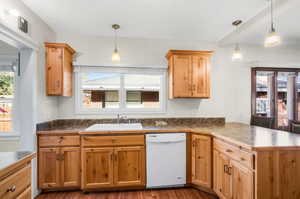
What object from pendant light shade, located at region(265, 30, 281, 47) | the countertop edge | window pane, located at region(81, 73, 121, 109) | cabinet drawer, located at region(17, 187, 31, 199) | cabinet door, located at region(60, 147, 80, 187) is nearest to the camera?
the countertop edge

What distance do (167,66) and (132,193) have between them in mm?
2172

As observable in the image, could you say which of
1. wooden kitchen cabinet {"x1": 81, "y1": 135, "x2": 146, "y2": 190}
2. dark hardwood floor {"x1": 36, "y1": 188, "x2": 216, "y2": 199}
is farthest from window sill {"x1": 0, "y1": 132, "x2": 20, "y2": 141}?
wooden kitchen cabinet {"x1": 81, "y1": 135, "x2": 146, "y2": 190}

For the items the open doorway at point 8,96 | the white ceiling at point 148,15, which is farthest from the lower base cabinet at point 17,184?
the open doorway at point 8,96

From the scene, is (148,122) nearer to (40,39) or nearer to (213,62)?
(213,62)

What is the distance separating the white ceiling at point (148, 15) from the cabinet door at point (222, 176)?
1876 millimetres

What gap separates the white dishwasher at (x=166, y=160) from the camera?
91.5 inches

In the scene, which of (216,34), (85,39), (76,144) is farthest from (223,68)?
(76,144)

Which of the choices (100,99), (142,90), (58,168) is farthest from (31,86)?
(142,90)

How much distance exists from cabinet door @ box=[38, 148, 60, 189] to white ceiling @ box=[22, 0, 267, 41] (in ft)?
6.27

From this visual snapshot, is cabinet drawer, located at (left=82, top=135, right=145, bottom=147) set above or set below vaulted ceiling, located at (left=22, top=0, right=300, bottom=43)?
below

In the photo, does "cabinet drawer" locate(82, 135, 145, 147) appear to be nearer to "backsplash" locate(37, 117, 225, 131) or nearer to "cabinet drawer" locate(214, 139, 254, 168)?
"backsplash" locate(37, 117, 225, 131)

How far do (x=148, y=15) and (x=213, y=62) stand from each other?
1625 millimetres

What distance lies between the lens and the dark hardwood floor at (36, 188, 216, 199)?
85.9 inches

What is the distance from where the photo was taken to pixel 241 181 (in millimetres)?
1628
